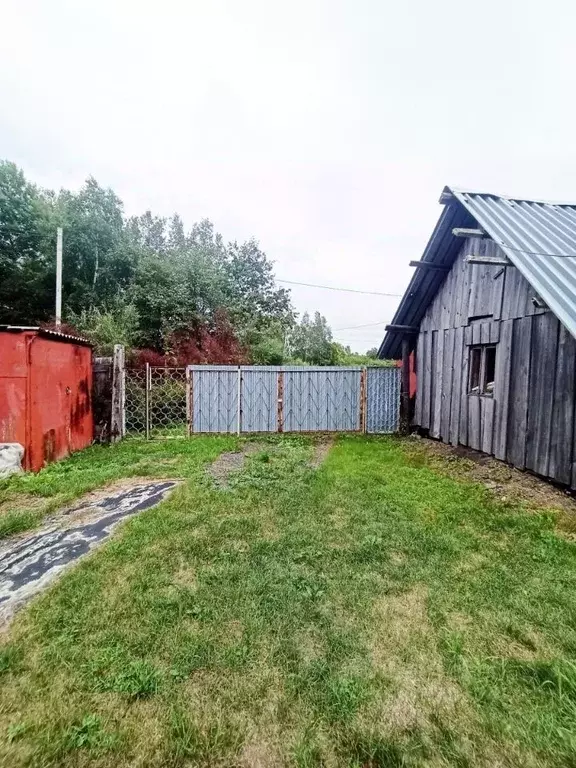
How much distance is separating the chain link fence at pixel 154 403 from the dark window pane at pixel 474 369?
615cm

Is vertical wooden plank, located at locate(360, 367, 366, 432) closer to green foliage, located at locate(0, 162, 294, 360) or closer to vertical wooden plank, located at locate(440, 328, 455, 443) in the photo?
vertical wooden plank, located at locate(440, 328, 455, 443)

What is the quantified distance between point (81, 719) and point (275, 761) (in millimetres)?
859

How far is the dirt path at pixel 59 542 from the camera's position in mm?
2820

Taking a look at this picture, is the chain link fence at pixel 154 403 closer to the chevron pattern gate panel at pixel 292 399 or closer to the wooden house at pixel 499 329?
the chevron pattern gate panel at pixel 292 399

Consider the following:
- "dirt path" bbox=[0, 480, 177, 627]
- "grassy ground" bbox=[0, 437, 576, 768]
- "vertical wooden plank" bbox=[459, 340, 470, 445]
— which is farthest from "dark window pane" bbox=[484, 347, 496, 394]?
"dirt path" bbox=[0, 480, 177, 627]

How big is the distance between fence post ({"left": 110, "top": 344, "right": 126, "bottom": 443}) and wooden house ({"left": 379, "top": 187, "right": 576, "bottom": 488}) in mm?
6131

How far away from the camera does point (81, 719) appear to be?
1699 mm

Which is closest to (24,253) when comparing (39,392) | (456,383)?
(39,392)

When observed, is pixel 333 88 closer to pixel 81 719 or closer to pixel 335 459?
pixel 335 459

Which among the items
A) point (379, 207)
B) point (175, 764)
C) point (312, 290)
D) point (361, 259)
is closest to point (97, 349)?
point (175, 764)

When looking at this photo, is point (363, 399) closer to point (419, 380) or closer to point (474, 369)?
point (419, 380)

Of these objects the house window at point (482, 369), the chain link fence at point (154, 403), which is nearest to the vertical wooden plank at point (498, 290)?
the house window at point (482, 369)

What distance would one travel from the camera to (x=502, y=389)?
633 centimetres

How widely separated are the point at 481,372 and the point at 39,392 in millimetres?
7270
